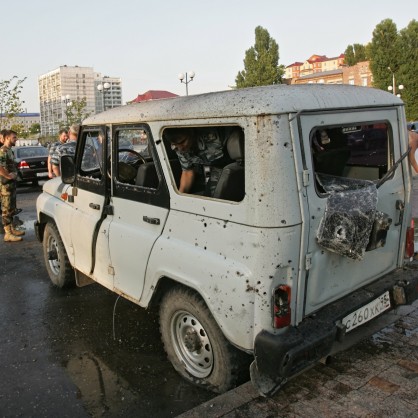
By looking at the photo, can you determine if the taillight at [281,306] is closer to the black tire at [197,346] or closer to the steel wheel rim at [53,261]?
the black tire at [197,346]

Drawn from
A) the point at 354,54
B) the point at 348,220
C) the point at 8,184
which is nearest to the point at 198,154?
the point at 348,220

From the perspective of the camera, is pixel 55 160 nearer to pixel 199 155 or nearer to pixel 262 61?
pixel 199 155

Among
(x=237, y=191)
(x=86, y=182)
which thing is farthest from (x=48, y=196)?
(x=237, y=191)

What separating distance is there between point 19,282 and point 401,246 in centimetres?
459

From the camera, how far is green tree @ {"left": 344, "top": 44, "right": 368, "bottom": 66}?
269ft

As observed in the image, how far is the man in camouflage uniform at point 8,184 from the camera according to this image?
8.09 metres

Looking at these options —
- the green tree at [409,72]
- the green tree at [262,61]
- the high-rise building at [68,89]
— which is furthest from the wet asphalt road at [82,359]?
the high-rise building at [68,89]

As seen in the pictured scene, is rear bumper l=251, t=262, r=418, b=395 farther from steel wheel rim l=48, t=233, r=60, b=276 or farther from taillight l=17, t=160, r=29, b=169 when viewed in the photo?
taillight l=17, t=160, r=29, b=169

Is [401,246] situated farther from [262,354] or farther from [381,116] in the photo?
[262,354]

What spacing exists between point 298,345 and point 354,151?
1.83 metres

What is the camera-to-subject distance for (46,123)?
103m

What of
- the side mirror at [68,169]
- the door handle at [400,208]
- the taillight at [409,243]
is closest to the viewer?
the door handle at [400,208]

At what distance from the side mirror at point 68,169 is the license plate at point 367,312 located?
2.90 m

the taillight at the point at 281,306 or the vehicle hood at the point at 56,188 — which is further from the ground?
the vehicle hood at the point at 56,188
